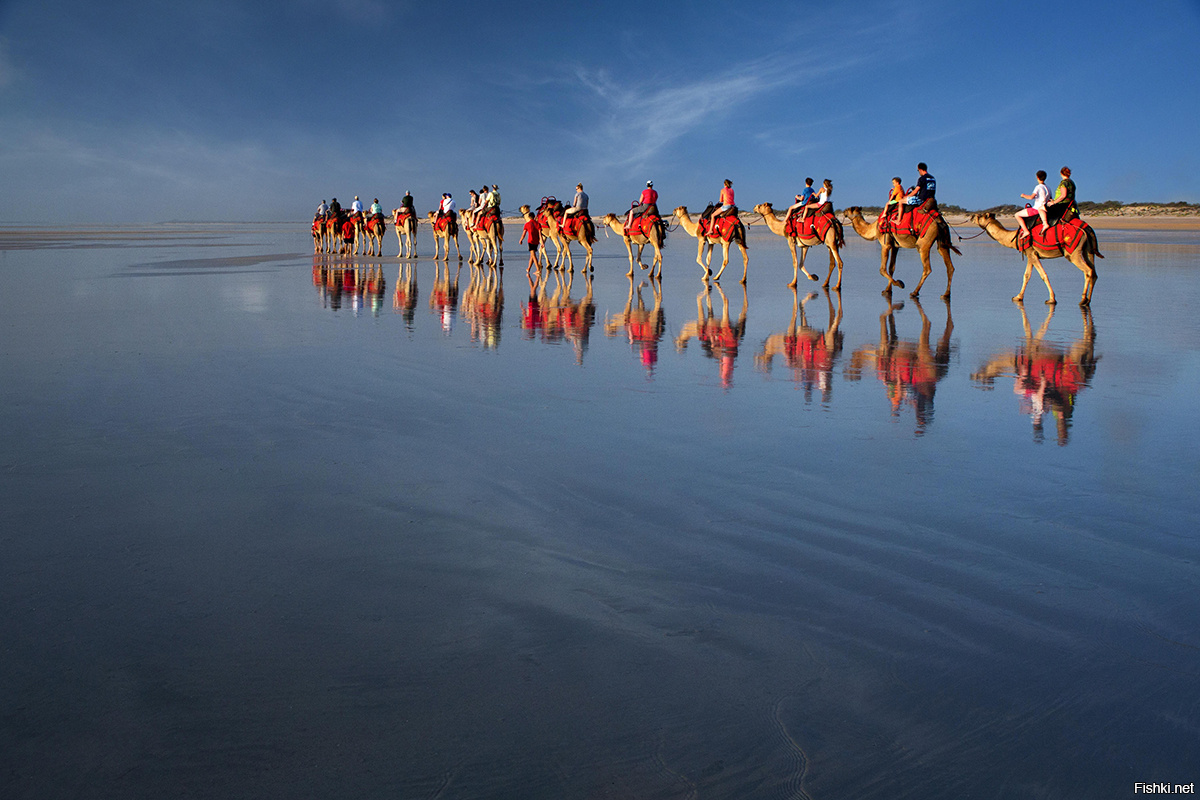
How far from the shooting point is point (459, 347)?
11617mm

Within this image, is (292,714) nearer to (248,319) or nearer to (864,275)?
(248,319)

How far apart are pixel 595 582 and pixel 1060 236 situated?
1450 centimetres

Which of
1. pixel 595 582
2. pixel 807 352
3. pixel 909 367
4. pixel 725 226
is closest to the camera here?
pixel 595 582

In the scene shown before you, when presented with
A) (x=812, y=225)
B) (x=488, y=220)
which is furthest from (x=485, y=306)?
(x=488, y=220)

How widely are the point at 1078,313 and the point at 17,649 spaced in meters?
15.9

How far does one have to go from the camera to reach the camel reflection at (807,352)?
925cm

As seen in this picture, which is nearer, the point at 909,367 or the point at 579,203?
the point at 909,367

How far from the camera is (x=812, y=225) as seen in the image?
66.9 ft

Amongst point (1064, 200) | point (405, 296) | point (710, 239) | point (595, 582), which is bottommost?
point (595, 582)

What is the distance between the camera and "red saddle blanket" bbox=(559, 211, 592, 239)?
2422 cm

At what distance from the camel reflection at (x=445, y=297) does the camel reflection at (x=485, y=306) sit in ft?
0.75

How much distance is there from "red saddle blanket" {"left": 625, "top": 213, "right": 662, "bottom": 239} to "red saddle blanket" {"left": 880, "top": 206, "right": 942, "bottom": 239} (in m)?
6.00

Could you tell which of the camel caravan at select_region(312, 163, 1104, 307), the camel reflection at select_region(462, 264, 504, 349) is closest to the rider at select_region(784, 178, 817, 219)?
the camel caravan at select_region(312, 163, 1104, 307)

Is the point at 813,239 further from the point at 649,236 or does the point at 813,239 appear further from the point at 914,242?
the point at 649,236
